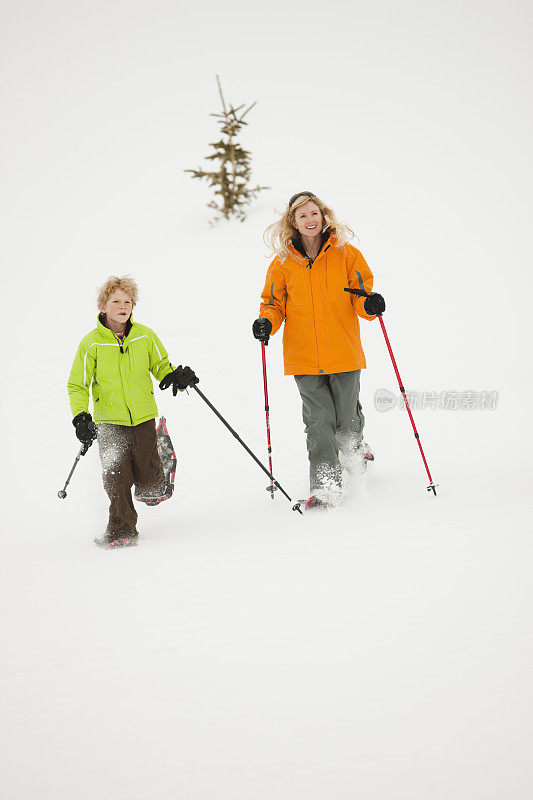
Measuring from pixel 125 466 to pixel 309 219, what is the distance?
6.34 feet

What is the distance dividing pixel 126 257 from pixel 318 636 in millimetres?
10161

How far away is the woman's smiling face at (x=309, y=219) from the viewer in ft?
13.6

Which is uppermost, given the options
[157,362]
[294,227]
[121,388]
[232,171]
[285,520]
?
[232,171]

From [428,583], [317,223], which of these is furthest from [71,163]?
[428,583]

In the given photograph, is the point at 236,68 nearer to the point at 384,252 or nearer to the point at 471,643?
the point at 384,252

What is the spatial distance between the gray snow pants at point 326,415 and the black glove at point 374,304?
459mm

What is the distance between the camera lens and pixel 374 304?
13.5 feet

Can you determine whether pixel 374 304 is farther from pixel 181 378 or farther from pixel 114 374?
pixel 114 374

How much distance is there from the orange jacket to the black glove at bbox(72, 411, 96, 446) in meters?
1.27

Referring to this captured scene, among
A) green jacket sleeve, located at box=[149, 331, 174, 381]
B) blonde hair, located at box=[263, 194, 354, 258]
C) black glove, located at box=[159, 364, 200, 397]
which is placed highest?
blonde hair, located at box=[263, 194, 354, 258]

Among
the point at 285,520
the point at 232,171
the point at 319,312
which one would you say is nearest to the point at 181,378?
the point at 319,312

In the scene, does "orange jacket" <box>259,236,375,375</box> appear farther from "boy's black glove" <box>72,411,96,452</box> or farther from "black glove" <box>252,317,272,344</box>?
"boy's black glove" <box>72,411,96,452</box>

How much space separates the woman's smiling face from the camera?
415 centimetres

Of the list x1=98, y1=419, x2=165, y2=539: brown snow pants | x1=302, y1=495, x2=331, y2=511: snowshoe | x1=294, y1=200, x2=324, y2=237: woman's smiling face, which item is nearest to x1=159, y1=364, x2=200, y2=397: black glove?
x1=98, y1=419, x2=165, y2=539: brown snow pants
